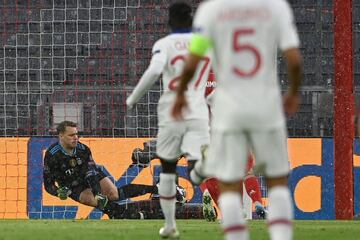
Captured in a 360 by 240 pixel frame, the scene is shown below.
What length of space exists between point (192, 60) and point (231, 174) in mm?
653

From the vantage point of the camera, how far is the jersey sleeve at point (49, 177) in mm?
13789

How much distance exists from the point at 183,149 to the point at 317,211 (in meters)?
5.21

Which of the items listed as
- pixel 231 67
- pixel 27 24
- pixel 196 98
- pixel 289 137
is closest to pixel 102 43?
pixel 27 24

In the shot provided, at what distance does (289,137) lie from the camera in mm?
14180

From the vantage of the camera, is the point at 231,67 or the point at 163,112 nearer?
the point at 231,67

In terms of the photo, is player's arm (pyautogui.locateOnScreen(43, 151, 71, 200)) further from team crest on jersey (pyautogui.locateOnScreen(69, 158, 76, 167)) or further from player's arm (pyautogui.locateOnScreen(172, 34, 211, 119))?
player's arm (pyautogui.locateOnScreen(172, 34, 211, 119))

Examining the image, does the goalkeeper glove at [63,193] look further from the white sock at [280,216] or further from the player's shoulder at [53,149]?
the white sock at [280,216]

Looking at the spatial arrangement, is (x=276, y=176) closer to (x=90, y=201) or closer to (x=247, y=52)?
(x=247, y=52)

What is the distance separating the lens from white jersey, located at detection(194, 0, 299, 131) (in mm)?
5906

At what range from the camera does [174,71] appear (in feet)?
28.9

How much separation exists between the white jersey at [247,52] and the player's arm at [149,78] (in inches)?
103

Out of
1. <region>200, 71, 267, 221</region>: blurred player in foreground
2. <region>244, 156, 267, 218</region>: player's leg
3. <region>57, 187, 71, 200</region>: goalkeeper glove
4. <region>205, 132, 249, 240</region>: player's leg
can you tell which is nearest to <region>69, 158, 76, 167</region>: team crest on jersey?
<region>57, 187, 71, 200</region>: goalkeeper glove

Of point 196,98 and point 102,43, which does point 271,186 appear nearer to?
point 196,98

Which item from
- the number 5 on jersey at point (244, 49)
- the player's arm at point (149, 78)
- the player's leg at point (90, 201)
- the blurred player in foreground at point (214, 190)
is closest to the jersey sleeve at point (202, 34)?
the number 5 on jersey at point (244, 49)
